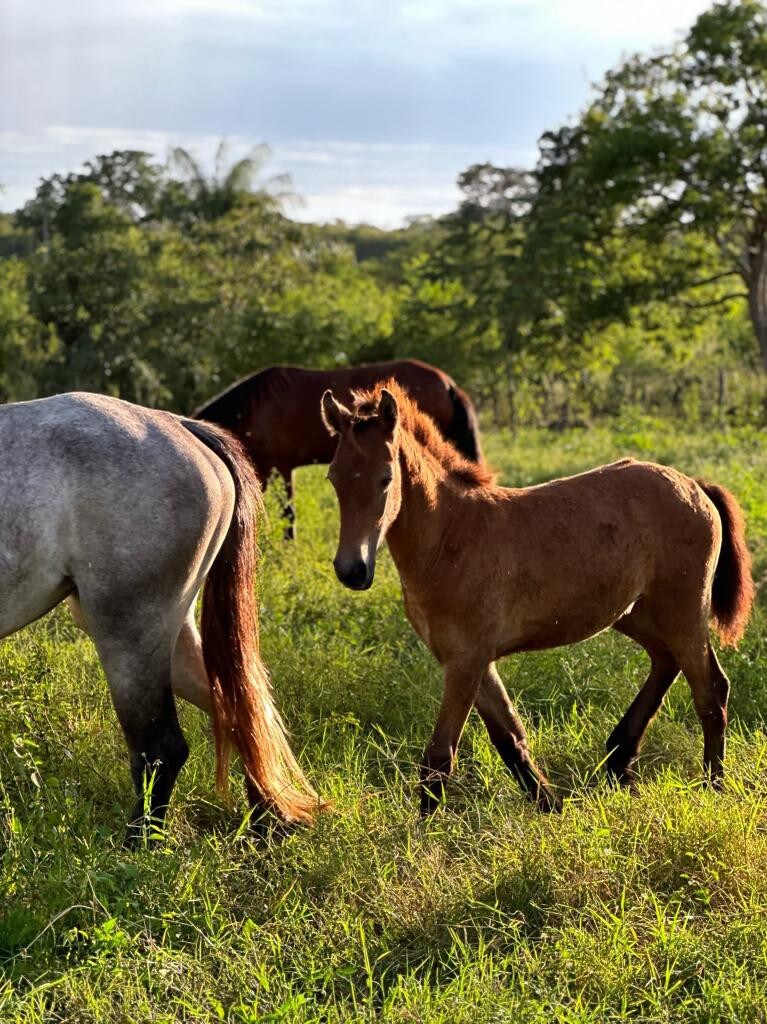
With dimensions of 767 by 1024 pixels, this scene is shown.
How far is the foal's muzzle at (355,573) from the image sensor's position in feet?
12.0

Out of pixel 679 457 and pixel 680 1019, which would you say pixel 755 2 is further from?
pixel 680 1019

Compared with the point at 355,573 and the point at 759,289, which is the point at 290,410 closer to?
the point at 355,573

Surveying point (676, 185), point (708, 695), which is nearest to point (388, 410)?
point (708, 695)

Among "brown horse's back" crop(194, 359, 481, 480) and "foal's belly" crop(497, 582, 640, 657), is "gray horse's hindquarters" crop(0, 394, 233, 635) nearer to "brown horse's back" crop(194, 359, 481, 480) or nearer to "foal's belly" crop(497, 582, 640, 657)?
"foal's belly" crop(497, 582, 640, 657)

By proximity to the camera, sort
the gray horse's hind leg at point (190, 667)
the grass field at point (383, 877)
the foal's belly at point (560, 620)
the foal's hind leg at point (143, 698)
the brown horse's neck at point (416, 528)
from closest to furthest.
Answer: the grass field at point (383, 877)
the foal's hind leg at point (143, 698)
the brown horse's neck at point (416, 528)
the foal's belly at point (560, 620)
the gray horse's hind leg at point (190, 667)

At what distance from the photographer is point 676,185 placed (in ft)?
64.5

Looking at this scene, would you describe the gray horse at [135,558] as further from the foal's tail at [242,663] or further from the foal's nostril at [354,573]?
the foal's nostril at [354,573]

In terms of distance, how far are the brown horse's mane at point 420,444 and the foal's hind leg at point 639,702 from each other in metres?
0.92

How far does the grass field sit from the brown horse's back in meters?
5.07

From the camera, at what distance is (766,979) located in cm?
286

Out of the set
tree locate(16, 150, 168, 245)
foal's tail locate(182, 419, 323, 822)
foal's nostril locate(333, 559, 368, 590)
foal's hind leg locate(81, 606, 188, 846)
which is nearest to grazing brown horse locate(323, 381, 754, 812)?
foal's nostril locate(333, 559, 368, 590)

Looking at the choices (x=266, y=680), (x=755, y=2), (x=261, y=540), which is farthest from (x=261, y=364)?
(x=266, y=680)

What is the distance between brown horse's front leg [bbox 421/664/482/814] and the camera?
3988 mm

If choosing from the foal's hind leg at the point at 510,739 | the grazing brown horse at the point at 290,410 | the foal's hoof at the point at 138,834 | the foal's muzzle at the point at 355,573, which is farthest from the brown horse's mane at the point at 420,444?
the grazing brown horse at the point at 290,410
